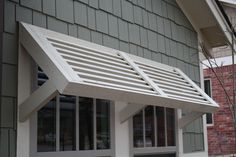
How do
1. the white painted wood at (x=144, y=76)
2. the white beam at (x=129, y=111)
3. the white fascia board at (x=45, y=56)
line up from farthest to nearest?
the white beam at (x=129, y=111), the white painted wood at (x=144, y=76), the white fascia board at (x=45, y=56)

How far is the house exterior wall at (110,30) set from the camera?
331 cm

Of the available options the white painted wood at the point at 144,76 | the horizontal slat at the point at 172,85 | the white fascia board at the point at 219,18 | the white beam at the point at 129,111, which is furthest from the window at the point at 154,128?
the white fascia board at the point at 219,18

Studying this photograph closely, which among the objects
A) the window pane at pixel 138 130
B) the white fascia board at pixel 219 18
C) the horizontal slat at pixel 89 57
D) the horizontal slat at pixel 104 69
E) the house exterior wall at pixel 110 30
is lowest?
the window pane at pixel 138 130

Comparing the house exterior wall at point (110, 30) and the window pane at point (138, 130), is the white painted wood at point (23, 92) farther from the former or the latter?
the window pane at point (138, 130)

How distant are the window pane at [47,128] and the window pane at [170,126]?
7.76ft

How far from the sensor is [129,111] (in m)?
4.61

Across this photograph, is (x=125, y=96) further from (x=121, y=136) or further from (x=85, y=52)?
(x=121, y=136)

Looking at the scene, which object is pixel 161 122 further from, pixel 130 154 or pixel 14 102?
pixel 14 102

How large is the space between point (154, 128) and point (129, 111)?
3.22 feet

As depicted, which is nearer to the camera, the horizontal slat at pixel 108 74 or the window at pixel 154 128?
the horizontal slat at pixel 108 74

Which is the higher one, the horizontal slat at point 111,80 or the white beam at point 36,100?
the horizontal slat at point 111,80

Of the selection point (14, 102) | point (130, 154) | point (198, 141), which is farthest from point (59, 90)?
point (198, 141)

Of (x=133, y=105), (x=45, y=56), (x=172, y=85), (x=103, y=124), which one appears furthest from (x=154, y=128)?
(x=45, y=56)

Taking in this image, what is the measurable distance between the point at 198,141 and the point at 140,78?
8.89 ft
